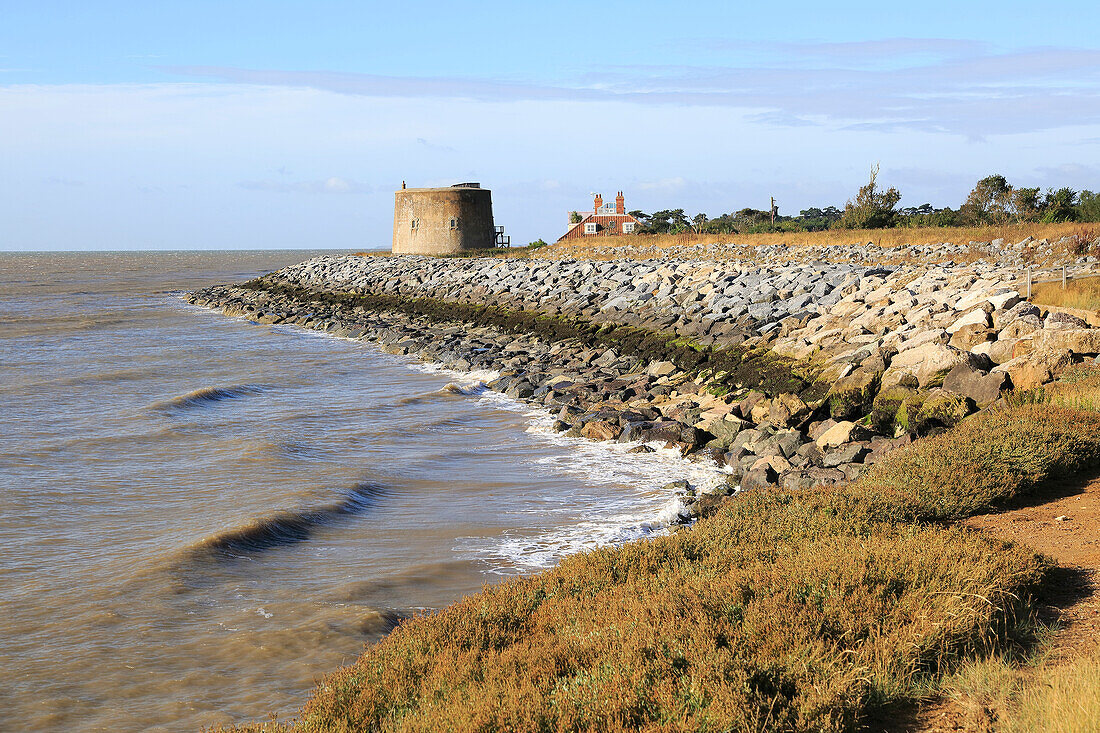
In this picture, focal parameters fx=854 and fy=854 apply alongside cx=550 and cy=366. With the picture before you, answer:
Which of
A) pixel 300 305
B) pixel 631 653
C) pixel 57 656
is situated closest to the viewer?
pixel 631 653

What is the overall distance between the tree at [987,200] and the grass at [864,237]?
5858 millimetres

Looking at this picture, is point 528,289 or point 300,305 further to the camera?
point 300,305

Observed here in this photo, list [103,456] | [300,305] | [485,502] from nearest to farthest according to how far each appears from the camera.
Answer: [485,502], [103,456], [300,305]

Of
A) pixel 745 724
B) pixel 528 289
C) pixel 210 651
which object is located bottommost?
pixel 210 651

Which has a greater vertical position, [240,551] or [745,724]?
[745,724]

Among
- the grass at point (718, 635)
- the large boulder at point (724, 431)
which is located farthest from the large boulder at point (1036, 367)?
the grass at point (718, 635)

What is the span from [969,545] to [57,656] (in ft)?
21.1

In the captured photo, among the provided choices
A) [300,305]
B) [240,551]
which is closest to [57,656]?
[240,551]

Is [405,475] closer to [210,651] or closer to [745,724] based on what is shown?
[210,651]

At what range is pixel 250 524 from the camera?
366 inches

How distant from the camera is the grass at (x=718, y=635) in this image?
3.76 meters

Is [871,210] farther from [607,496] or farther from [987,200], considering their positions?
[607,496]

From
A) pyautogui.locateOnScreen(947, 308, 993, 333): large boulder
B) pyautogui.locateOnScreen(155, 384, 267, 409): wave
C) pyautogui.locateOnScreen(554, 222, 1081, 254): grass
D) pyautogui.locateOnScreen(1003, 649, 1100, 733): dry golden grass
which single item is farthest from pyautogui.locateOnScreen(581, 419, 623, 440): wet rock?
pyautogui.locateOnScreen(554, 222, 1081, 254): grass

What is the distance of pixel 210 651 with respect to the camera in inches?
253
